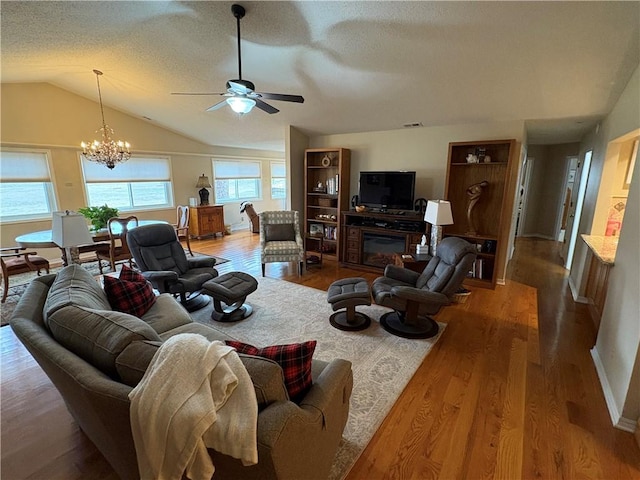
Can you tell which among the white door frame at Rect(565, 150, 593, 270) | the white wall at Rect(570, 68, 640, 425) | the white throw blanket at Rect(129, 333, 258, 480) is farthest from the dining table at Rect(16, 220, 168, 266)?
the white door frame at Rect(565, 150, 593, 270)

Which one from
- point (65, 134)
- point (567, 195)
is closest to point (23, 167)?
point (65, 134)

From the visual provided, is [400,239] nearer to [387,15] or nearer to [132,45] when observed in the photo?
[387,15]

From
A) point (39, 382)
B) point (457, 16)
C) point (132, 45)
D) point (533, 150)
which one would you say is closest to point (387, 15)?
point (457, 16)

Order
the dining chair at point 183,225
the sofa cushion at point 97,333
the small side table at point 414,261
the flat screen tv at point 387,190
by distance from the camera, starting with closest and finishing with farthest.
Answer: the sofa cushion at point 97,333 < the small side table at point 414,261 < the flat screen tv at point 387,190 < the dining chair at point 183,225

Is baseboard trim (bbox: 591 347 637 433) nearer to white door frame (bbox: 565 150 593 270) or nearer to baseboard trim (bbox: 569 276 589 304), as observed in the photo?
baseboard trim (bbox: 569 276 589 304)

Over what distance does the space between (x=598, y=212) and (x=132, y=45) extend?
5.81 metres

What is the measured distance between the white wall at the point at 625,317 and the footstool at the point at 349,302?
1827 mm

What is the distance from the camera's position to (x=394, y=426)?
192cm

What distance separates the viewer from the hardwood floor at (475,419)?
5.42ft

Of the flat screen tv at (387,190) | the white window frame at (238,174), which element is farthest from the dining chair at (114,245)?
the flat screen tv at (387,190)

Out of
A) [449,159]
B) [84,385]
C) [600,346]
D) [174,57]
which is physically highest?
[174,57]

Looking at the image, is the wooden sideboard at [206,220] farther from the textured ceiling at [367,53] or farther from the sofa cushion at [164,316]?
the sofa cushion at [164,316]

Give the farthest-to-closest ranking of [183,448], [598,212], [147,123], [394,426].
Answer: [147,123], [598,212], [394,426], [183,448]

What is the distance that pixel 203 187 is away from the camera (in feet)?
24.7
